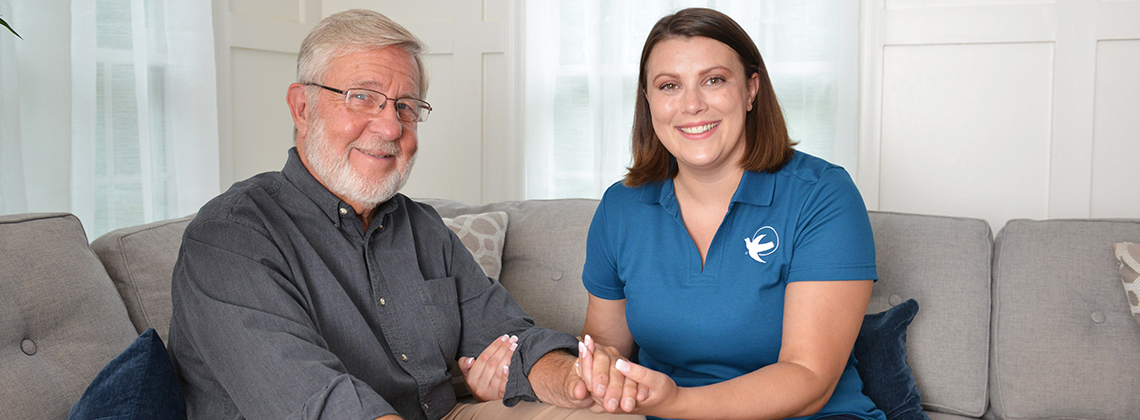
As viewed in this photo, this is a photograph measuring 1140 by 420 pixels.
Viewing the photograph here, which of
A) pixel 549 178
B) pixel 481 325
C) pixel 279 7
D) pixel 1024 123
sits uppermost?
pixel 279 7

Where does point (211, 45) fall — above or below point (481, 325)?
above

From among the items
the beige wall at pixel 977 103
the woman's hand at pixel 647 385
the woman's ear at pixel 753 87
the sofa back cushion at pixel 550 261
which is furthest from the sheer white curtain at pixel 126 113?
the woman's ear at pixel 753 87

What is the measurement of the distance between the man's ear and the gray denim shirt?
91mm

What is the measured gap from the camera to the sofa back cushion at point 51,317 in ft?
4.34

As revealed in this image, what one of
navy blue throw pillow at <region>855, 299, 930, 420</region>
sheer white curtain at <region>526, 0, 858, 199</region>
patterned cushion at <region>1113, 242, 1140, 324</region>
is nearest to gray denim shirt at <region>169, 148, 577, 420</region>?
navy blue throw pillow at <region>855, 299, 930, 420</region>

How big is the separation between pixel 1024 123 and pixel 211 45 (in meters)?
2.91

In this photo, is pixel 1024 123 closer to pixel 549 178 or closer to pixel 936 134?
pixel 936 134

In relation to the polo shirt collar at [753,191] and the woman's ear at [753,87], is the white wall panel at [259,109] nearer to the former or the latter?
the polo shirt collar at [753,191]

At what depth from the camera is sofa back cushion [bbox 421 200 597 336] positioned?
2.25m

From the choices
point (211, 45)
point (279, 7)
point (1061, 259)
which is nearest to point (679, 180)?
point (1061, 259)

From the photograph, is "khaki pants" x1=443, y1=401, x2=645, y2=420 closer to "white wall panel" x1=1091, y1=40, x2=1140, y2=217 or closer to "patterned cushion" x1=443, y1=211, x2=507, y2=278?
"patterned cushion" x1=443, y1=211, x2=507, y2=278

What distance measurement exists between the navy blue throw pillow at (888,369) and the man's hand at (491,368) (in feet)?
2.68

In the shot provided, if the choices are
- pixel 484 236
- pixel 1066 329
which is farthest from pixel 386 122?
pixel 1066 329

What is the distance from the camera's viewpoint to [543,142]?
3.30m
